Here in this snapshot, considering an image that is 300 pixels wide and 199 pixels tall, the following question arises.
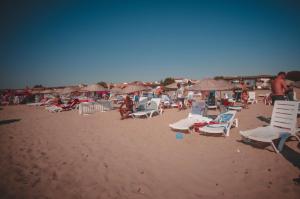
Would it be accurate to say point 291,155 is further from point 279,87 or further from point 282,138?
point 279,87

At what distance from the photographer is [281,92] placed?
6199 millimetres

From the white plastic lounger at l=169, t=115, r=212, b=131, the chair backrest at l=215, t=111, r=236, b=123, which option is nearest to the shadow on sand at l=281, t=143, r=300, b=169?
the chair backrest at l=215, t=111, r=236, b=123

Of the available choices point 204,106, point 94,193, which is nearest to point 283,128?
point 204,106

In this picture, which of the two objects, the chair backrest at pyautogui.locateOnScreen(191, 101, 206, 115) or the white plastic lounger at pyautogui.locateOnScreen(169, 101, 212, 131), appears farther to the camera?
the chair backrest at pyautogui.locateOnScreen(191, 101, 206, 115)

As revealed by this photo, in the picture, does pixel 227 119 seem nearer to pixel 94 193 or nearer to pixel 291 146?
pixel 291 146

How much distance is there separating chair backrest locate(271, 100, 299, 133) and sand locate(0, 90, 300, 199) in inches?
18.6

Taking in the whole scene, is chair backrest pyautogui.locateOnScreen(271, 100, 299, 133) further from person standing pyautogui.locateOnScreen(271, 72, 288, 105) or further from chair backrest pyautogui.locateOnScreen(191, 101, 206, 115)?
chair backrest pyautogui.locateOnScreen(191, 101, 206, 115)

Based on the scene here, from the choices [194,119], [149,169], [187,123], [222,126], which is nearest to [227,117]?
[222,126]

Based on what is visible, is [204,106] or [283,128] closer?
[283,128]

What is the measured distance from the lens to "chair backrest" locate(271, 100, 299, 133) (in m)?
4.46

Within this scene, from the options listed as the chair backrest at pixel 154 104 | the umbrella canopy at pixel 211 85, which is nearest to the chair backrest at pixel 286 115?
the umbrella canopy at pixel 211 85

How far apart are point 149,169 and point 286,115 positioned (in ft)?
12.8

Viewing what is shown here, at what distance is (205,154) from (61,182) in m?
3.07

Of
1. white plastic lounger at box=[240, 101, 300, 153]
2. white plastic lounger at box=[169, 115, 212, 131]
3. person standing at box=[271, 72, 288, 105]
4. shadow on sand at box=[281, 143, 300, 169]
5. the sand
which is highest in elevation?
person standing at box=[271, 72, 288, 105]
